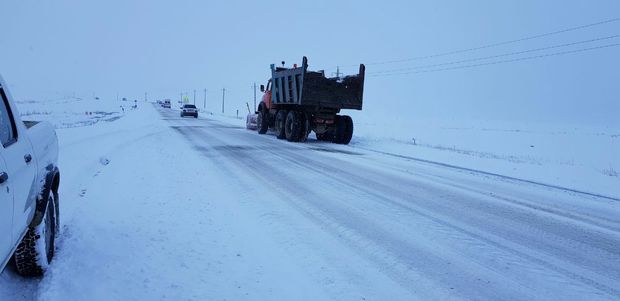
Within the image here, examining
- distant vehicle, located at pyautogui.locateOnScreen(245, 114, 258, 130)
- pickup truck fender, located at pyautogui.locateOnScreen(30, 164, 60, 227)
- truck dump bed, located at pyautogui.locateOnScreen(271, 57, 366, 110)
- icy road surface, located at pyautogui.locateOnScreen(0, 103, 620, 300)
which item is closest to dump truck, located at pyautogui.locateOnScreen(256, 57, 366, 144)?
truck dump bed, located at pyautogui.locateOnScreen(271, 57, 366, 110)

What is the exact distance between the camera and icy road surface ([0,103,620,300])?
363 centimetres

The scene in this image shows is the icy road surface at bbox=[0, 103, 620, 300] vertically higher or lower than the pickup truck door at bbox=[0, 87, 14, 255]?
lower

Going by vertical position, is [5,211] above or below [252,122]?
above

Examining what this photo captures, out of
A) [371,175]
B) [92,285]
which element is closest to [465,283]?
[92,285]

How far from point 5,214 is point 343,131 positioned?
53.0 ft

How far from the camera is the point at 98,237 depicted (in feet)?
15.3

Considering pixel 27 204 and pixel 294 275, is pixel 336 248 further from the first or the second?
pixel 27 204

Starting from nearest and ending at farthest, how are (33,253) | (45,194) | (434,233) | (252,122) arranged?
(33,253) → (45,194) → (434,233) → (252,122)

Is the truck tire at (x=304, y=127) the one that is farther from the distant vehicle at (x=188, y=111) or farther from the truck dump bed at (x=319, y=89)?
the distant vehicle at (x=188, y=111)

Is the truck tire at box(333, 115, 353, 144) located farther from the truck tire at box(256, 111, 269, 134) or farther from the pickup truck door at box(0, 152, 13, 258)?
the pickup truck door at box(0, 152, 13, 258)

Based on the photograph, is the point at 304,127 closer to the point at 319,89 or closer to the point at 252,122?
the point at 319,89

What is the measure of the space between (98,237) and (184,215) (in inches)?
45.4

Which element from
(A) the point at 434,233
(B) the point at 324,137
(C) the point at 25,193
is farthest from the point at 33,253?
(B) the point at 324,137

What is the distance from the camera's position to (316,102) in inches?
670
